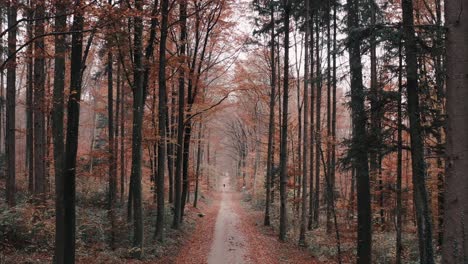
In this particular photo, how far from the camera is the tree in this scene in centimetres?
351

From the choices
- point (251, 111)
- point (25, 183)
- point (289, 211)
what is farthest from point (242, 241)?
point (251, 111)

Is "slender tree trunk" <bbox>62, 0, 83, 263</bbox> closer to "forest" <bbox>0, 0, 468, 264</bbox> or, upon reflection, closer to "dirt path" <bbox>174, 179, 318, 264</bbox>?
"forest" <bbox>0, 0, 468, 264</bbox>

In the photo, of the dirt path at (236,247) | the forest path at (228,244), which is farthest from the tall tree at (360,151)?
the forest path at (228,244)

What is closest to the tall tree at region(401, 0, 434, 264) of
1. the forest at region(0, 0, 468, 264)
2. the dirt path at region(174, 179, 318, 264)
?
the forest at region(0, 0, 468, 264)

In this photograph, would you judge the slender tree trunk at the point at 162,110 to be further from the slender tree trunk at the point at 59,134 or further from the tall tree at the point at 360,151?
the tall tree at the point at 360,151

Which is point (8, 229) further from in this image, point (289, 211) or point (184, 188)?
point (289, 211)

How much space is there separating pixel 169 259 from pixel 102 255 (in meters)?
2.33

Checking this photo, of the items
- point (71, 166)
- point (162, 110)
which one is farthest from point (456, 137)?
point (162, 110)

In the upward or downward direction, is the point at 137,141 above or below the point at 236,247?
above

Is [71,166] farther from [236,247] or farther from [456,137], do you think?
[236,247]

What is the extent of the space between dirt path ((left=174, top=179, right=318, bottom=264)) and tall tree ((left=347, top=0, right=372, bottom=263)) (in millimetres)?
2588

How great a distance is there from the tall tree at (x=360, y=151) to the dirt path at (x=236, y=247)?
2588 mm

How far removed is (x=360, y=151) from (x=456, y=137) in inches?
235

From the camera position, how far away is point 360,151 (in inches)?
371
